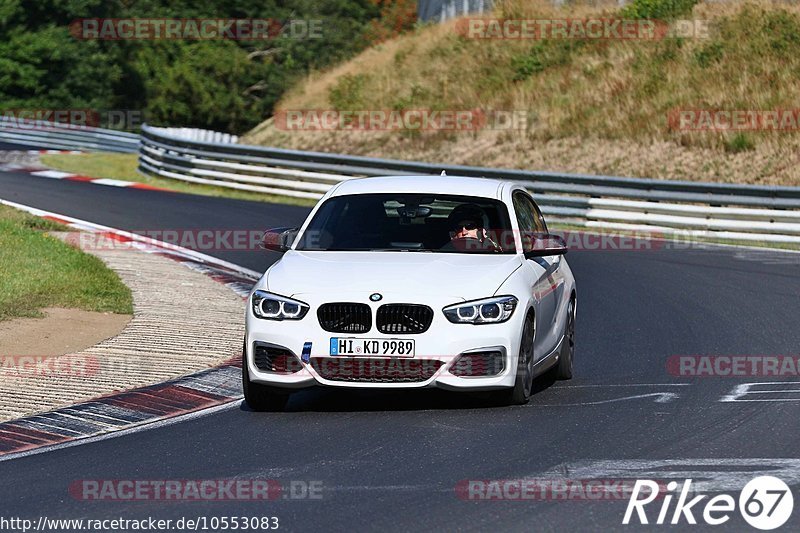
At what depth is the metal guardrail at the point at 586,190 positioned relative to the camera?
77.4ft

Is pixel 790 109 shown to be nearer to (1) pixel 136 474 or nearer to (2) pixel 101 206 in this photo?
(2) pixel 101 206

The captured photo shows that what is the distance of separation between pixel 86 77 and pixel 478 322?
54.3 meters

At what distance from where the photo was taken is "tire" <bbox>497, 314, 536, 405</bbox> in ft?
31.9

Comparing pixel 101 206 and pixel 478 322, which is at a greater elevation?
pixel 478 322

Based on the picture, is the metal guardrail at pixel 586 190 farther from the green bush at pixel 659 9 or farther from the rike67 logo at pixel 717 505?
the rike67 logo at pixel 717 505

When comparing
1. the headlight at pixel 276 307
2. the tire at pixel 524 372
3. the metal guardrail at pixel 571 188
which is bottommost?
the metal guardrail at pixel 571 188

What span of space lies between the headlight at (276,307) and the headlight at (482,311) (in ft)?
3.16

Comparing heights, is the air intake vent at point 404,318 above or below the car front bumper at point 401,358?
above

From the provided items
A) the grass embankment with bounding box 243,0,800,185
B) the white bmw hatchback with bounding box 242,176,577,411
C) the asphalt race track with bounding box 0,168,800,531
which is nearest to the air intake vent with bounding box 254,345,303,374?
the white bmw hatchback with bounding box 242,176,577,411

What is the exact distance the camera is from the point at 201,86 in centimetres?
6731

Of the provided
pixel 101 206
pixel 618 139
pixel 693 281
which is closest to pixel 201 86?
pixel 618 139

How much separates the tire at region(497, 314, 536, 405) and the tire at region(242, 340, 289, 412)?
4.95 ft

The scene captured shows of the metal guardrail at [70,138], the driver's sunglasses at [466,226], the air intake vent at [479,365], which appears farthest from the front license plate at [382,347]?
the metal guardrail at [70,138]

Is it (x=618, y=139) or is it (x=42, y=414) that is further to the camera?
Answer: (x=618, y=139)
